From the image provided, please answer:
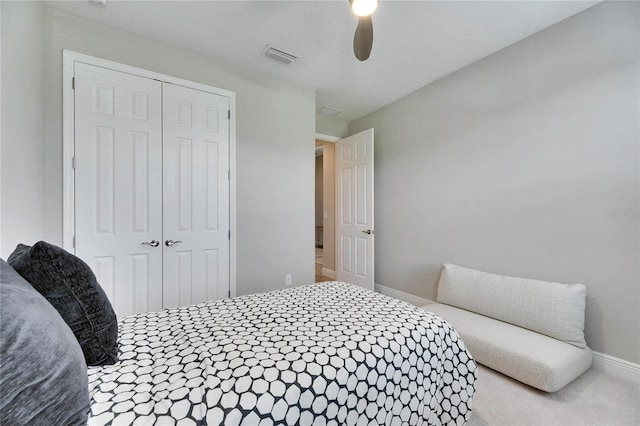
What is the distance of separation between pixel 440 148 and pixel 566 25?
1335 millimetres

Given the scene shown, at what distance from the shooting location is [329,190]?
5078mm

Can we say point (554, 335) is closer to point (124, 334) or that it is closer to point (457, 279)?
point (457, 279)

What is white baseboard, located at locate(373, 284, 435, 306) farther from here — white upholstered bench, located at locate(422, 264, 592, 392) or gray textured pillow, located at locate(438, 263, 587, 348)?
white upholstered bench, located at locate(422, 264, 592, 392)

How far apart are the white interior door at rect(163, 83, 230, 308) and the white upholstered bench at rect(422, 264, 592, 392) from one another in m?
2.28

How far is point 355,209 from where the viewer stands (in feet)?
12.8

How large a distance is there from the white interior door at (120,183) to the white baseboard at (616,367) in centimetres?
353

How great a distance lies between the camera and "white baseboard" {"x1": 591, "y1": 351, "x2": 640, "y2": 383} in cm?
180

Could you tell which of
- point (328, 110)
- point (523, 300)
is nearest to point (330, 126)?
point (328, 110)

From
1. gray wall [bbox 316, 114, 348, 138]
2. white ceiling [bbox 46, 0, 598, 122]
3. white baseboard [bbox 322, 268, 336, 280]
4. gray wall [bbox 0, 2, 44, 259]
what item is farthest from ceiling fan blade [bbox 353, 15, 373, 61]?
white baseboard [bbox 322, 268, 336, 280]

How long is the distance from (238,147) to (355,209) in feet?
6.17

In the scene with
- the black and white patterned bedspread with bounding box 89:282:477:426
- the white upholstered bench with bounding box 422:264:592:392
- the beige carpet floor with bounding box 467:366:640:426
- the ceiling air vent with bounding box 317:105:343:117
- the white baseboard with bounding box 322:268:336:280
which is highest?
the ceiling air vent with bounding box 317:105:343:117

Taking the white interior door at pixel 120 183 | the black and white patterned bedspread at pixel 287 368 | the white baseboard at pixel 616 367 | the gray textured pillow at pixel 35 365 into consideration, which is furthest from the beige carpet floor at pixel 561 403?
the white interior door at pixel 120 183

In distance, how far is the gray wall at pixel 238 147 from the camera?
1.59 meters

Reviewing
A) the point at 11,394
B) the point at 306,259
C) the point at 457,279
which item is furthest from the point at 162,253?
the point at 457,279
